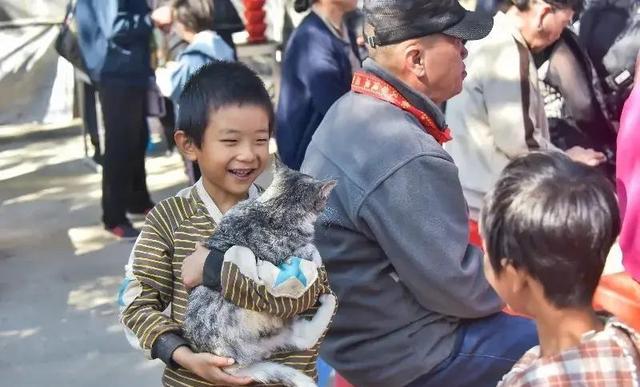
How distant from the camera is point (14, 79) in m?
9.41

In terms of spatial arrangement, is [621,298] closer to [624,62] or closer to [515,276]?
[515,276]

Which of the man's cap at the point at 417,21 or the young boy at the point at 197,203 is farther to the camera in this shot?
the man's cap at the point at 417,21

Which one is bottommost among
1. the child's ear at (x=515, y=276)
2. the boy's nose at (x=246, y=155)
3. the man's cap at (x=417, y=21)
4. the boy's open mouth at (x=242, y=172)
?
the child's ear at (x=515, y=276)

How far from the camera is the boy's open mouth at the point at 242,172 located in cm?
247

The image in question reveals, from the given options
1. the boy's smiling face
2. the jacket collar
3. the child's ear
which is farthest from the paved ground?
the child's ear

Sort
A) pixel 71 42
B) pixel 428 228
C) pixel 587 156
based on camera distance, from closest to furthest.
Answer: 1. pixel 428 228
2. pixel 587 156
3. pixel 71 42

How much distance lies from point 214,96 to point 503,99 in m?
1.76

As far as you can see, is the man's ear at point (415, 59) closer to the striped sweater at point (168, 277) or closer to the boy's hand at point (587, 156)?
the striped sweater at point (168, 277)

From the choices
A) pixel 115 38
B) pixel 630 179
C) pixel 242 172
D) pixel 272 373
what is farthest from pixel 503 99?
pixel 115 38

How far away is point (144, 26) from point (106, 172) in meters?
1.01

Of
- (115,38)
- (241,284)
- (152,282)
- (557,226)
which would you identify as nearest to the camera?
(557,226)

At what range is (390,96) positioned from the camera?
2.91 meters

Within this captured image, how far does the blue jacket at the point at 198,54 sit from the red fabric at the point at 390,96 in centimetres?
273

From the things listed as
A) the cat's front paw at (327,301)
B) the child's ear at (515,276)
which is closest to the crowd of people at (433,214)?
the child's ear at (515,276)
